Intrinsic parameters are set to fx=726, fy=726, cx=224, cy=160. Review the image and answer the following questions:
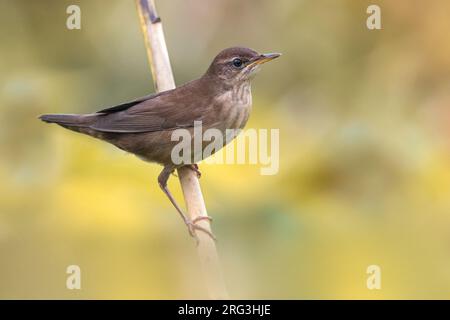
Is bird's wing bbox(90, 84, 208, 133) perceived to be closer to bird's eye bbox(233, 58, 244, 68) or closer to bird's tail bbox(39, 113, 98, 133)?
bird's tail bbox(39, 113, 98, 133)

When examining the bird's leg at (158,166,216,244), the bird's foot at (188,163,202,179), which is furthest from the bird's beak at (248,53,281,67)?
the bird's leg at (158,166,216,244)

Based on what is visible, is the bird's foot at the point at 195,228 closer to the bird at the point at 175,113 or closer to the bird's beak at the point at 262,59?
the bird at the point at 175,113

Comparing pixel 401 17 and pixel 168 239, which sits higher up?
pixel 401 17

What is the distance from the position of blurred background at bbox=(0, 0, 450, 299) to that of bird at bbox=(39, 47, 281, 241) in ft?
0.31

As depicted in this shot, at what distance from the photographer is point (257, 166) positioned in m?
4.11

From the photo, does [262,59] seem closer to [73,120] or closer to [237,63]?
[237,63]

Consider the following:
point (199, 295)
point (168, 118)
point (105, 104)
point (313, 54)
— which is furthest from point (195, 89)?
point (199, 295)

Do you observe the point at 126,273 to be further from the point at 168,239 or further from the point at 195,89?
the point at 195,89

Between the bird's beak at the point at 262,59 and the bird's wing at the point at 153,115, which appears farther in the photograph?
the bird's wing at the point at 153,115

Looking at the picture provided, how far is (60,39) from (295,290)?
2.67 meters

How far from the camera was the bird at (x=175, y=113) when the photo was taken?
4324 millimetres

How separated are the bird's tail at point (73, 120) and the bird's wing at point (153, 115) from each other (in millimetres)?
40

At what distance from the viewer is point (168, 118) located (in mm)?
4422

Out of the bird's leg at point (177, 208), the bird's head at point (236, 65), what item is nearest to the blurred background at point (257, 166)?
the bird's leg at point (177, 208)
